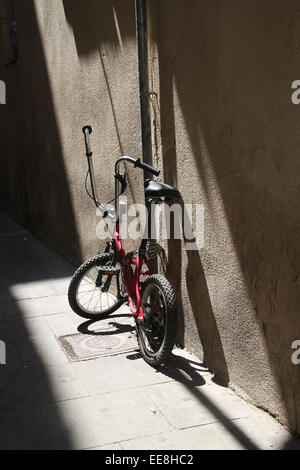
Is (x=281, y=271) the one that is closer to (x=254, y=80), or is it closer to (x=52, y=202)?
(x=254, y=80)

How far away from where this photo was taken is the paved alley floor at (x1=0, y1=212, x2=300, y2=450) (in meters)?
3.65

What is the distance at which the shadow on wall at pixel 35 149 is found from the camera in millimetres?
8398

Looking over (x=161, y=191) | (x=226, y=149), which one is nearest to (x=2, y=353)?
(x=161, y=191)

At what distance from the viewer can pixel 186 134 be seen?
4594 mm

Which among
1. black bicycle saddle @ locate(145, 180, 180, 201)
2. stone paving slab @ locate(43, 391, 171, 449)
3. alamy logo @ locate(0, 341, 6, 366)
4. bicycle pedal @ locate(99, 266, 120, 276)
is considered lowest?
stone paving slab @ locate(43, 391, 171, 449)

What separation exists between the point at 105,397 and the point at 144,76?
2.63 meters

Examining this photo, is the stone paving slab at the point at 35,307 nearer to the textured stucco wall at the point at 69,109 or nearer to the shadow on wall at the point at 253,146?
the textured stucco wall at the point at 69,109

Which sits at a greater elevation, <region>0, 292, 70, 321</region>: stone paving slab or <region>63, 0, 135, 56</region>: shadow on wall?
<region>63, 0, 135, 56</region>: shadow on wall

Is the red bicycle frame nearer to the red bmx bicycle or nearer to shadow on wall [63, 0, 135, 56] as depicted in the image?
the red bmx bicycle

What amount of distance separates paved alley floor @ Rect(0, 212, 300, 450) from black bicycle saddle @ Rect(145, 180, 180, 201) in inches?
51.4

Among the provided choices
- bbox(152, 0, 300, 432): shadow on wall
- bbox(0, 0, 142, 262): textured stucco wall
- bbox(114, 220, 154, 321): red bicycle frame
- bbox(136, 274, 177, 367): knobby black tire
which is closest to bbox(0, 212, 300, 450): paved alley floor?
bbox(136, 274, 177, 367): knobby black tire

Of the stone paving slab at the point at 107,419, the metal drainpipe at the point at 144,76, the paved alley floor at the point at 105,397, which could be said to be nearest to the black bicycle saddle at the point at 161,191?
the metal drainpipe at the point at 144,76

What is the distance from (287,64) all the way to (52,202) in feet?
19.6

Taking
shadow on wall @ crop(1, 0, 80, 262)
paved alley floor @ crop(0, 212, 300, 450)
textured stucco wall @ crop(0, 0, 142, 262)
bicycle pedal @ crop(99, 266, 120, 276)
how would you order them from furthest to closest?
shadow on wall @ crop(1, 0, 80, 262) → textured stucco wall @ crop(0, 0, 142, 262) → bicycle pedal @ crop(99, 266, 120, 276) → paved alley floor @ crop(0, 212, 300, 450)
